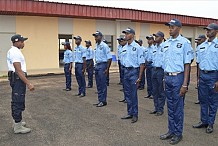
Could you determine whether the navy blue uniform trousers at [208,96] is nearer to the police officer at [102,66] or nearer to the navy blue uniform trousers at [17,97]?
the police officer at [102,66]

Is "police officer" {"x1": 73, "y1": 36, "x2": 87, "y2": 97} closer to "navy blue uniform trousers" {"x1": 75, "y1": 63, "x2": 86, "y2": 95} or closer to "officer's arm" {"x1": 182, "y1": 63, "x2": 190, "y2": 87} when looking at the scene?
"navy blue uniform trousers" {"x1": 75, "y1": 63, "x2": 86, "y2": 95}

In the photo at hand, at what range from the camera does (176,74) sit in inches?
167

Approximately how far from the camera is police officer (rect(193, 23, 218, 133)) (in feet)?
15.5

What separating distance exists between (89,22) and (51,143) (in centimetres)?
1406

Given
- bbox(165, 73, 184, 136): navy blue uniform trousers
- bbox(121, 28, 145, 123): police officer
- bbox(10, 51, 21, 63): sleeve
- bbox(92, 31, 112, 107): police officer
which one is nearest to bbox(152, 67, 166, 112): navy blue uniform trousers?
bbox(121, 28, 145, 123): police officer

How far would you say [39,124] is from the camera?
5.36 meters

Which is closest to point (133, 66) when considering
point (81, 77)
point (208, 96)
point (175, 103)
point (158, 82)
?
point (158, 82)

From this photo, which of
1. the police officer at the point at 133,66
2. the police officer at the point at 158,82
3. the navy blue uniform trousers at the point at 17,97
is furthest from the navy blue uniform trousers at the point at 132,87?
the navy blue uniform trousers at the point at 17,97

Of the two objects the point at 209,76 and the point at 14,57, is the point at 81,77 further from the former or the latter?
the point at 209,76

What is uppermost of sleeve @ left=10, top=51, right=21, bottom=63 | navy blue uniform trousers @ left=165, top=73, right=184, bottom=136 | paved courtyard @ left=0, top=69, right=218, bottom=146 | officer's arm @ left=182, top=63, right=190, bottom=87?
sleeve @ left=10, top=51, right=21, bottom=63

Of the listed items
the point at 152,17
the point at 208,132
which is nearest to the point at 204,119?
the point at 208,132

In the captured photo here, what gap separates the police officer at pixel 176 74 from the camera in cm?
420

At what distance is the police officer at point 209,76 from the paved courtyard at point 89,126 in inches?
14.1

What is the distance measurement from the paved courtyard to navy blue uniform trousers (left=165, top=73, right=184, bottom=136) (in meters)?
0.28
